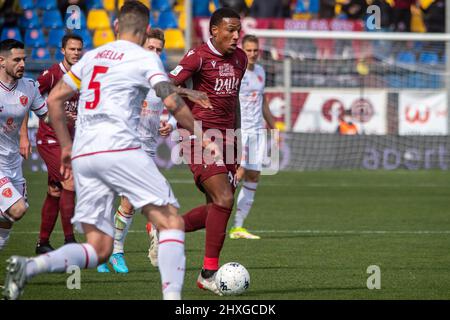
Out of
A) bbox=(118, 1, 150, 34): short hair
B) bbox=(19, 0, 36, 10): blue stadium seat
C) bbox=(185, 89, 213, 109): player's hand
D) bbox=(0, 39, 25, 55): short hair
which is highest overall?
bbox=(19, 0, 36, 10): blue stadium seat

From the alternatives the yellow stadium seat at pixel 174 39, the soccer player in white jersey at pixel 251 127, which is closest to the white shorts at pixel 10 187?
the soccer player in white jersey at pixel 251 127

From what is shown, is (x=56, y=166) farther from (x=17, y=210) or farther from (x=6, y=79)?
(x=17, y=210)

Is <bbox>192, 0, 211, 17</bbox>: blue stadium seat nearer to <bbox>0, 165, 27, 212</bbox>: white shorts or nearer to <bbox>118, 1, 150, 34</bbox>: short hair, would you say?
<bbox>0, 165, 27, 212</bbox>: white shorts

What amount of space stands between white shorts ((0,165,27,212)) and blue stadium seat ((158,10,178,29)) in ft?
54.8

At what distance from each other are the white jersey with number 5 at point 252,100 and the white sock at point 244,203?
114 centimetres

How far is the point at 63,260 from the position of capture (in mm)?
6273

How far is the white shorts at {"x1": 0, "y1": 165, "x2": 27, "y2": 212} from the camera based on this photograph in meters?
8.97

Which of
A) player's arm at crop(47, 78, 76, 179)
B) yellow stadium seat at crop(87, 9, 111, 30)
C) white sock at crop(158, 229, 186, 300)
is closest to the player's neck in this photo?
player's arm at crop(47, 78, 76, 179)

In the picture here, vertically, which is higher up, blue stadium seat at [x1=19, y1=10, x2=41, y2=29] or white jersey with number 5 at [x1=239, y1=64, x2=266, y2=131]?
blue stadium seat at [x1=19, y1=10, x2=41, y2=29]

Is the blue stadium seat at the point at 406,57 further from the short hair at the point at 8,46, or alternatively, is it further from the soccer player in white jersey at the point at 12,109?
the short hair at the point at 8,46

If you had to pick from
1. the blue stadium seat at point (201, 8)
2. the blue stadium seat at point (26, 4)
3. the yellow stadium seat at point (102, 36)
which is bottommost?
the yellow stadium seat at point (102, 36)

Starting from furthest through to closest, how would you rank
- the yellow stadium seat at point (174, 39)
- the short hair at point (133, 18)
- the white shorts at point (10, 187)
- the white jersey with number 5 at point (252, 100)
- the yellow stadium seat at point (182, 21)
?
the yellow stadium seat at point (182, 21)
the yellow stadium seat at point (174, 39)
the white jersey with number 5 at point (252, 100)
the white shorts at point (10, 187)
the short hair at point (133, 18)

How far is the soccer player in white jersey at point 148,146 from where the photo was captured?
913 centimetres
